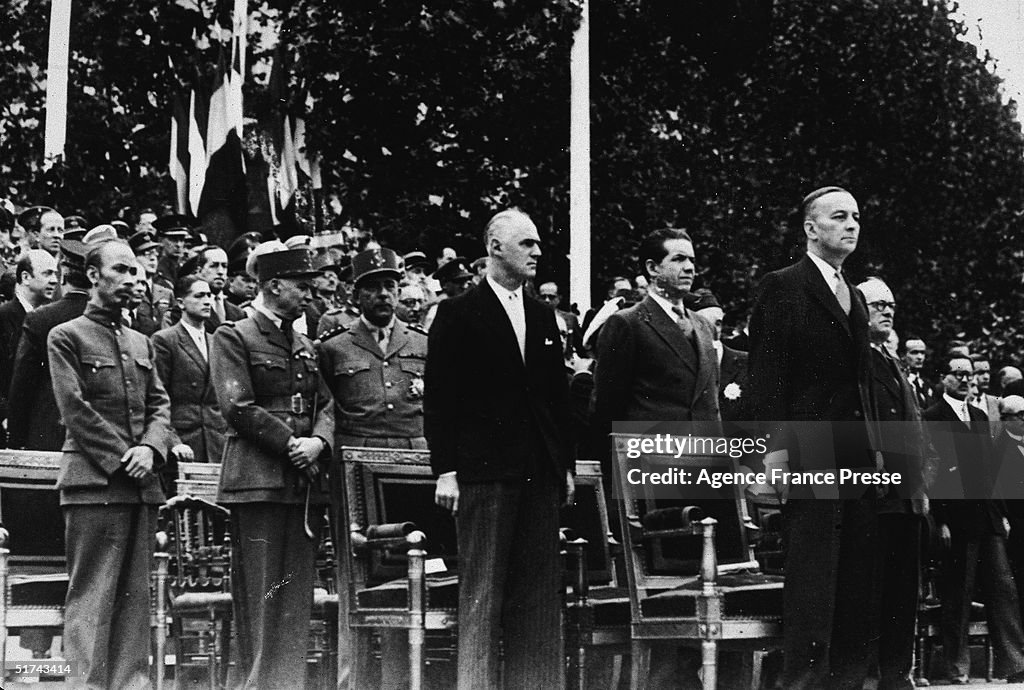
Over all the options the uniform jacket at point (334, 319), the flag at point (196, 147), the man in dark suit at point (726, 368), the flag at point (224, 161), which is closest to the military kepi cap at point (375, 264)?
the uniform jacket at point (334, 319)

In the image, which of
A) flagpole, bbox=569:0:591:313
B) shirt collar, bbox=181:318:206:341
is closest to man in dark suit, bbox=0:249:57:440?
shirt collar, bbox=181:318:206:341

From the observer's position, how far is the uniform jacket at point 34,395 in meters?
6.24

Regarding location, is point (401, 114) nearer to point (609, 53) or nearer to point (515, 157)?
point (515, 157)

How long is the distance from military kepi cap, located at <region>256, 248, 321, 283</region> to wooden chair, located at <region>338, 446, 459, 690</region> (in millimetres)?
717

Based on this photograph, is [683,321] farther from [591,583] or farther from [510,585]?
[510,585]

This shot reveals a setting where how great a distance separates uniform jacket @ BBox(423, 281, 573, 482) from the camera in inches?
197

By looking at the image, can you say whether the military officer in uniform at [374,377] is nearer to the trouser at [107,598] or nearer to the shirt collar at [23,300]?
the trouser at [107,598]

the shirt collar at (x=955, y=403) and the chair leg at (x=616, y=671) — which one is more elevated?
the shirt collar at (x=955, y=403)

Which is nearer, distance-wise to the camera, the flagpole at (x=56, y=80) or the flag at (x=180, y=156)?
Result: the flagpole at (x=56, y=80)

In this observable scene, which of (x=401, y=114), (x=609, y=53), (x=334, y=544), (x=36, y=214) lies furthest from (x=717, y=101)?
(x=334, y=544)

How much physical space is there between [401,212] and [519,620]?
729 cm

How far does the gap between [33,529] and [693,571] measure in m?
2.60

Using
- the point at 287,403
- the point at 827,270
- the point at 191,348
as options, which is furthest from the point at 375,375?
the point at 827,270

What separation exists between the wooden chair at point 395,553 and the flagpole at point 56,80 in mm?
4733
